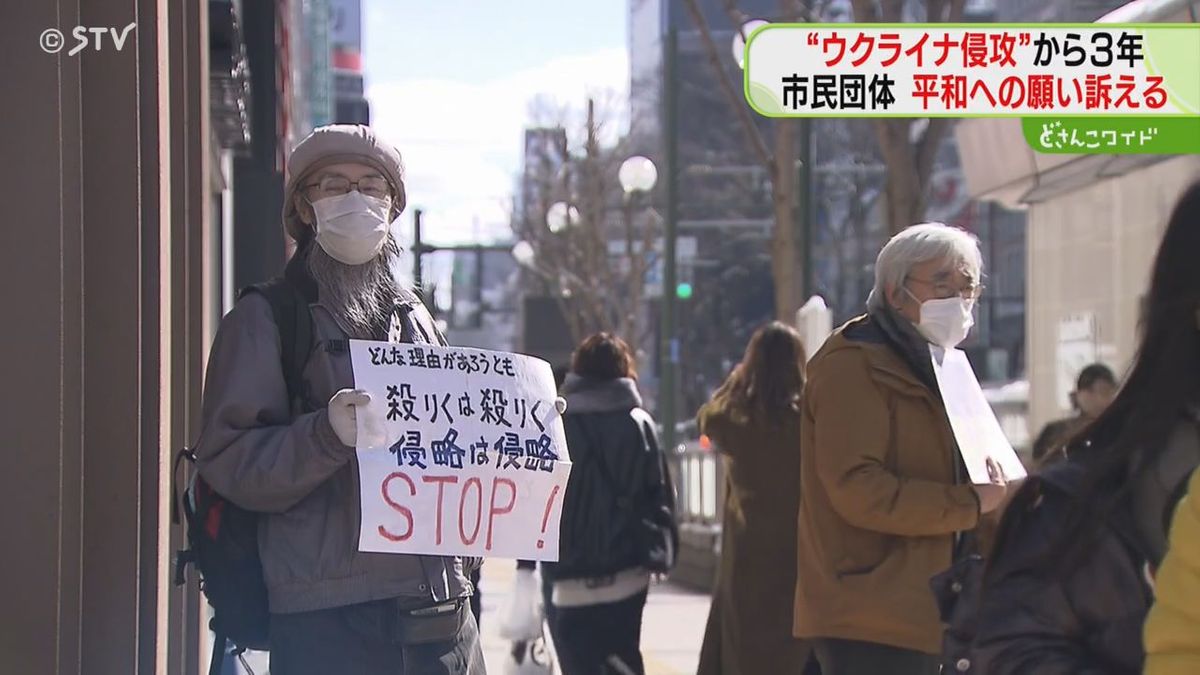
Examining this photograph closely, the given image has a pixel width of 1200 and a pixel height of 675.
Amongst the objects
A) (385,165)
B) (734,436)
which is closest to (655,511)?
(734,436)

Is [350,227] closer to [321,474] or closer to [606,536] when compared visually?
[321,474]

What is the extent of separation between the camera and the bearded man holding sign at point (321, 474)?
328cm

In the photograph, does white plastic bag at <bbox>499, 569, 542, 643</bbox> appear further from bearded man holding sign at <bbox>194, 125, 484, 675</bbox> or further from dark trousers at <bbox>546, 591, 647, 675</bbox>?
bearded man holding sign at <bbox>194, 125, 484, 675</bbox>

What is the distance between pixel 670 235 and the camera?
21672mm

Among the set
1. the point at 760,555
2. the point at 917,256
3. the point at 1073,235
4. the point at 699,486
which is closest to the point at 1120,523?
the point at 917,256

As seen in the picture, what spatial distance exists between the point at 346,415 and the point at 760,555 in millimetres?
3552

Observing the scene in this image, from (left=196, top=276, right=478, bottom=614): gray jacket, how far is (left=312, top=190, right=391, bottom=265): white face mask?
0.65 ft

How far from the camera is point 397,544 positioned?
3322 mm

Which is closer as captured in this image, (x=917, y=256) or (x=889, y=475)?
(x=889, y=475)

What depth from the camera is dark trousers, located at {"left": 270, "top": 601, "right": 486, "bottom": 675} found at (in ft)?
11.1

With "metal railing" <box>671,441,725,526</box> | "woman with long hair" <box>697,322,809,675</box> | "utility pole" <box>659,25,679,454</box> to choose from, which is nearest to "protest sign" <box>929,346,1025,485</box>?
"woman with long hair" <box>697,322,809,675</box>

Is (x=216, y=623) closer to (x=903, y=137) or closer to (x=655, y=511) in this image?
(x=655, y=511)
